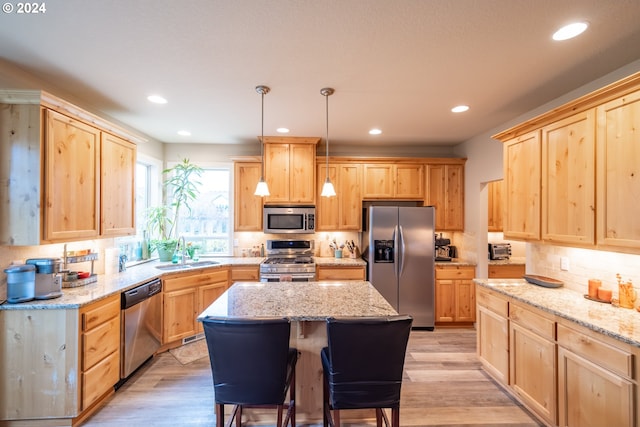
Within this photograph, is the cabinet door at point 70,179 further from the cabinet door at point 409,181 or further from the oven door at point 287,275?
the cabinet door at point 409,181

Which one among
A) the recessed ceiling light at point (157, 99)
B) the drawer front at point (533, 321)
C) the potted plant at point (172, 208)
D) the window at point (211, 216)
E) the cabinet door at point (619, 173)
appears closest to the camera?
the cabinet door at point (619, 173)

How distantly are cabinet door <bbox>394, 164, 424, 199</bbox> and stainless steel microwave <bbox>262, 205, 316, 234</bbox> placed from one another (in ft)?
4.58

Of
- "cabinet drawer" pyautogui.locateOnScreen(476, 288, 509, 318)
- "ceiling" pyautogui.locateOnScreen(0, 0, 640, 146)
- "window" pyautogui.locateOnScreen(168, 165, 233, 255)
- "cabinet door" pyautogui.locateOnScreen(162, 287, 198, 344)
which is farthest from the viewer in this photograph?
"window" pyautogui.locateOnScreen(168, 165, 233, 255)

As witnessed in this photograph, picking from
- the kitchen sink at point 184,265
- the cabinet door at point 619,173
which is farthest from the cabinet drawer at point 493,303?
the kitchen sink at point 184,265

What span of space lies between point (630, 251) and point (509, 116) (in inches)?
78.7

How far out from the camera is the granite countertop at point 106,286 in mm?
2033

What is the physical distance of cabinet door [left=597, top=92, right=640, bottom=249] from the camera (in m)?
1.76

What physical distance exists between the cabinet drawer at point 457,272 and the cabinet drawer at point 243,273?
2617 millimetres

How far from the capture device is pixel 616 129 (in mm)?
1860

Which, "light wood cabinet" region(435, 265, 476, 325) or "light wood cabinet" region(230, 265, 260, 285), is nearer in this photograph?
"light wood cabinet" region(230, 265, 260, 285)

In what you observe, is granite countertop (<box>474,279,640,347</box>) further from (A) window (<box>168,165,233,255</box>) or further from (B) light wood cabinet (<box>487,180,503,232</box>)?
(A) window (<box>168,165,233,255</box>)

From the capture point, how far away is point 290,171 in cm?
417

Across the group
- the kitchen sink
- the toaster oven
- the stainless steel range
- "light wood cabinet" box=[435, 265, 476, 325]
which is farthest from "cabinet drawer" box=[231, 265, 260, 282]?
the toaster oven

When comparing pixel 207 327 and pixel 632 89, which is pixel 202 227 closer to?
pixel 207 327
